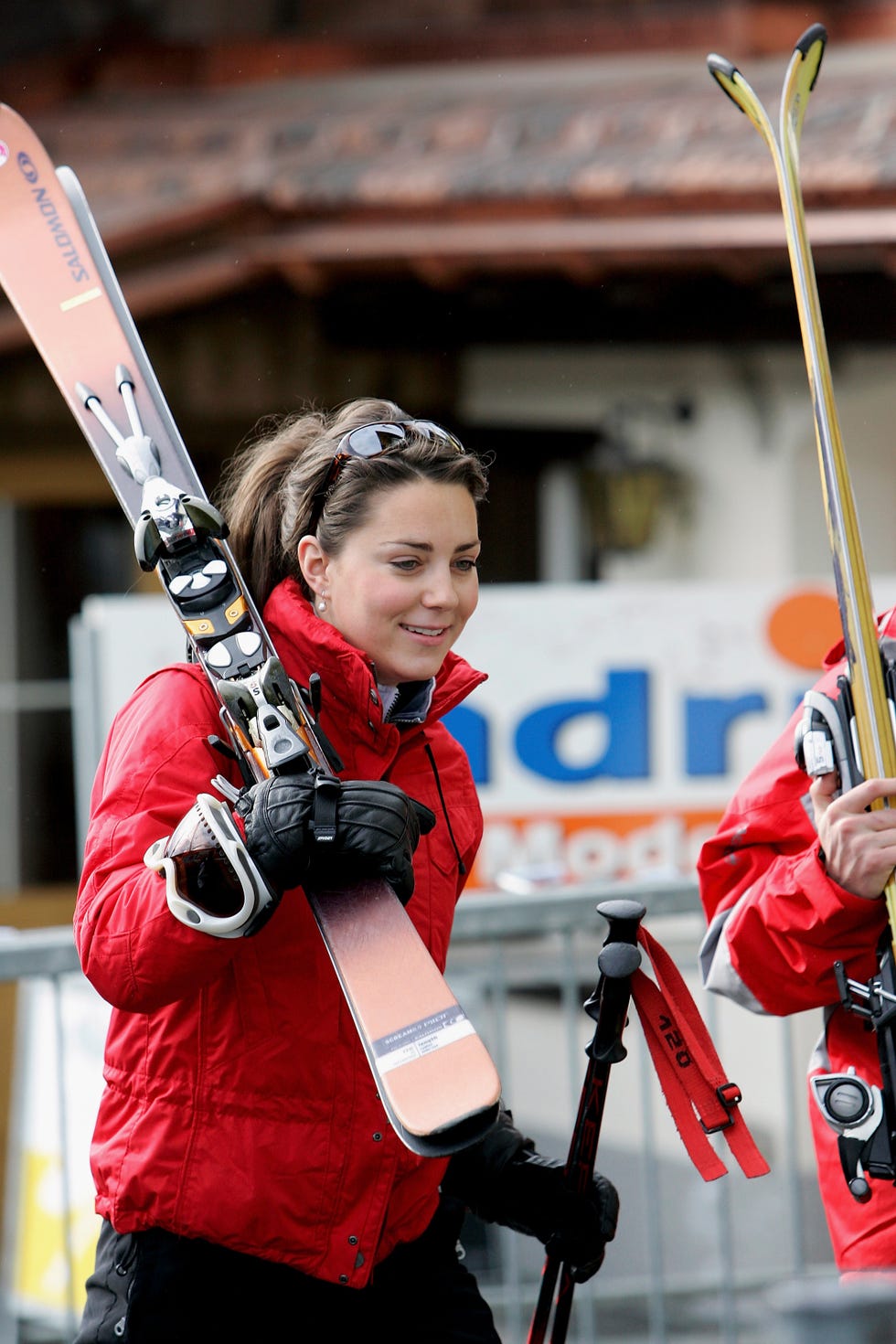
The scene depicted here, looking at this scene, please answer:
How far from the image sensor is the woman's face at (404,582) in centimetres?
180

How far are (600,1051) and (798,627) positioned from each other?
2.82 meters

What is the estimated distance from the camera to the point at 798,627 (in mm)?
4512

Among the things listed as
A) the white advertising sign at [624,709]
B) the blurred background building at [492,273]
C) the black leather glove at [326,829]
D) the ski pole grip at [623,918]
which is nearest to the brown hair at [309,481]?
the black leather glove at [326,829]

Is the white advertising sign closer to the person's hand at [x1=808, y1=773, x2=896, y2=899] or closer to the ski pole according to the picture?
the ski pole

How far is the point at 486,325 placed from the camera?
5.68 meters

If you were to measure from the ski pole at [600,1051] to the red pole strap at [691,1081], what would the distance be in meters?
0.04

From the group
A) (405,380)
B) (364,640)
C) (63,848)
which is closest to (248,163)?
(405,380)

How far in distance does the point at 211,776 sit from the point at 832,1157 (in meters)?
0.90

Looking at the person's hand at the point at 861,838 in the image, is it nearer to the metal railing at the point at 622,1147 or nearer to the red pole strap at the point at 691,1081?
the red pole strap at the point at 691,1081

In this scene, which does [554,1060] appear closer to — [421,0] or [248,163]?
[248,163]

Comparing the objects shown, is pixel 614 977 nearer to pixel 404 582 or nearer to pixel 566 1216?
pixel 566 1216

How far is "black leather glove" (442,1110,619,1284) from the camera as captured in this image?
197cm

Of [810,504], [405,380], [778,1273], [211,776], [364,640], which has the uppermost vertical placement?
[405,380]

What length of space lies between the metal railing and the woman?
4.05ft
